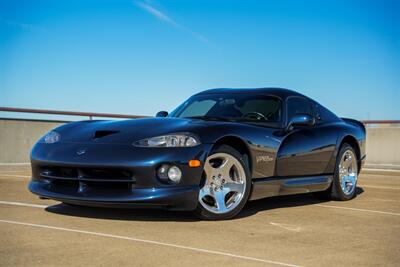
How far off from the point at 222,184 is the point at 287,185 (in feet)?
3.49

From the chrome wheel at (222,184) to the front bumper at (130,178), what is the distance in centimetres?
19

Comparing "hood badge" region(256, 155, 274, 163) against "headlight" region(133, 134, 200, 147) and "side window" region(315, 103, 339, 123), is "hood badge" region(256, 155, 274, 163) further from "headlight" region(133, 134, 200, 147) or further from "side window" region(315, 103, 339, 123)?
"side window" region(315, 103, 339, 123)

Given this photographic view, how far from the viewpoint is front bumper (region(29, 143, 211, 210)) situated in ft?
15.2

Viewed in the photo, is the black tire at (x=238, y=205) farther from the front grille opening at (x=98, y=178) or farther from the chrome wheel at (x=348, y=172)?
the chrome wheel at (x=348, y=172)

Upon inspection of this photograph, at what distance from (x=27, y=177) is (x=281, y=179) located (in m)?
4.79

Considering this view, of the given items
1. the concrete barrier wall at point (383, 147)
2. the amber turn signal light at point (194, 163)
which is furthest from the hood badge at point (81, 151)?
the concrete barrier wall at point (383, 147)

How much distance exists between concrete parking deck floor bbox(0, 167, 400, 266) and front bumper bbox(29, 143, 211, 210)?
177mm

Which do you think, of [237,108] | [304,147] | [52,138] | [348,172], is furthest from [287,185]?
[52,138]

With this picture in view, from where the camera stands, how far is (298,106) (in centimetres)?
679

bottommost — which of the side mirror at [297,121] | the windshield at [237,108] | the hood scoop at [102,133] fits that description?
the hood scoop at [102,133]

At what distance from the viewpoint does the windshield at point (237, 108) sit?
20.2ft

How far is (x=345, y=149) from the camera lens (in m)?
7.16

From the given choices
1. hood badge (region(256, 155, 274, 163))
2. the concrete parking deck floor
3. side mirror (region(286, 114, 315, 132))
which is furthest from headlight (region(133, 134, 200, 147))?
side mirror (region(286, 114, 315, 132))

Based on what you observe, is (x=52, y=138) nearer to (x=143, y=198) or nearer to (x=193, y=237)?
(x=143, y=198)
